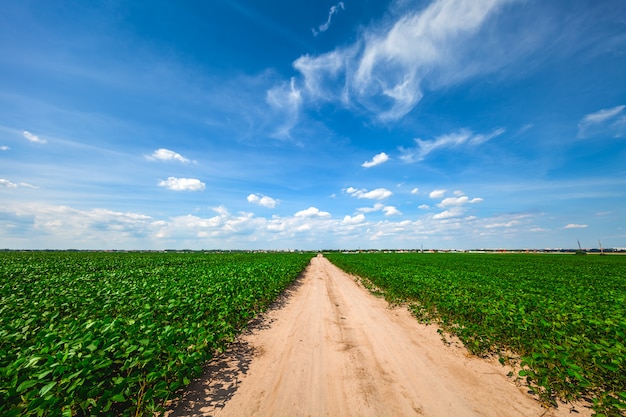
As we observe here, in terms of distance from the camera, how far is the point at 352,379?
18.6 ft

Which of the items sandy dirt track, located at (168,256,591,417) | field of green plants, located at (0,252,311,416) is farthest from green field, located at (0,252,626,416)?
sandy dirt track, located at (168,256,591,417)

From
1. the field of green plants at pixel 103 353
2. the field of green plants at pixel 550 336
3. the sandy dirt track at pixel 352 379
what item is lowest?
the sandy dirt track at pixel 352 379

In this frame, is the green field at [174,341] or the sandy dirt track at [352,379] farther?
the sandy dirt track at [352,379]

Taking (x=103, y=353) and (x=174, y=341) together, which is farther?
(x=174, y=341)

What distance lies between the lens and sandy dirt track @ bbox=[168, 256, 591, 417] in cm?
465

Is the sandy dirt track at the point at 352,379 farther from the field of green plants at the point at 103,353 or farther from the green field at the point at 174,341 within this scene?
the field of green plants at the point at 103,353

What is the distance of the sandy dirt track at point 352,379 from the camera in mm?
4652

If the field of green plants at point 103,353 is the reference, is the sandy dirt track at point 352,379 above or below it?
below

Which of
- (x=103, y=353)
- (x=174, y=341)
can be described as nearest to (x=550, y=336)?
(x=174, y=341)

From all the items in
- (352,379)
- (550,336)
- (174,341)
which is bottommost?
(352,379)

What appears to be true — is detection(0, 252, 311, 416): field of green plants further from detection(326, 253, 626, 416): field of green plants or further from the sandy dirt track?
detection(326, 253, 626, 416): field of green plants

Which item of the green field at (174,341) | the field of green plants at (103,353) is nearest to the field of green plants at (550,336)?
the green field at (174,341)

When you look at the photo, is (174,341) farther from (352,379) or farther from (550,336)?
(550,336)

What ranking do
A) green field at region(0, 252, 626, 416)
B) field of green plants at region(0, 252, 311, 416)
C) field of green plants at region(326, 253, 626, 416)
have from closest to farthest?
field of green plants at region(0, 252, 311, 416) < green field at region(0, 252, 626, 416) < field of green plants at region(326, 253, 626, 416)
